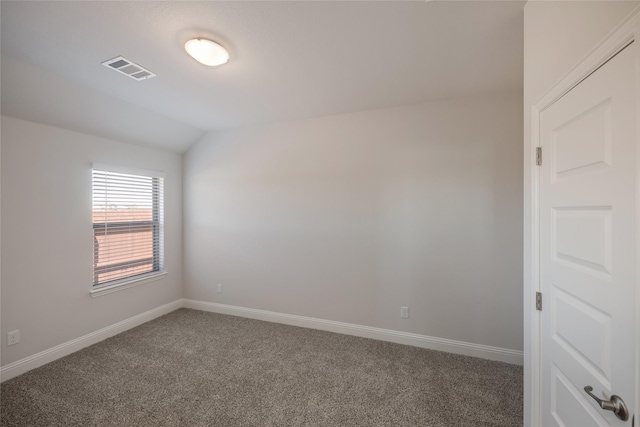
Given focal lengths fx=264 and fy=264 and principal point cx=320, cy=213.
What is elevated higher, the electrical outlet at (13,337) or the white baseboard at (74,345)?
the electrical outlet at (13,337)

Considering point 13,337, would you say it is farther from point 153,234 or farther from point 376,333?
point 376,333

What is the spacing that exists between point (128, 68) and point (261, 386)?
2860mm

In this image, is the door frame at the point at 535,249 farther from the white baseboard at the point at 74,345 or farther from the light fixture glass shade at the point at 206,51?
the white baseboard at the point at 74,345

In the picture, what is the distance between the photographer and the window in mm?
3070

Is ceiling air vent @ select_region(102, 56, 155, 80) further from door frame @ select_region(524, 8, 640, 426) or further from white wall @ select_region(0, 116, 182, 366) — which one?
door frame @ select_region(524, 8, 640, 426)

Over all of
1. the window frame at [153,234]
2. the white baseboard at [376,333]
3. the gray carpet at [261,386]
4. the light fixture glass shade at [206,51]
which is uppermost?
the light fixture glass shade at [206,51]

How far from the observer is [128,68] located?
7.11 feet

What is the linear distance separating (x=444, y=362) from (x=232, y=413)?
6.42 feet

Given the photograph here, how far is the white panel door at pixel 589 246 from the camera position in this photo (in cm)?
87

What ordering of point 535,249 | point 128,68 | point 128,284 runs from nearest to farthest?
point 535,249
point 128,68
point 128,284

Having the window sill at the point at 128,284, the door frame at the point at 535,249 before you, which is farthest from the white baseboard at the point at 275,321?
the door frame at the point at 535,249

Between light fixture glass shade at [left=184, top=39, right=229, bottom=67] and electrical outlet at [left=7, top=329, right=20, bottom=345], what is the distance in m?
2.88

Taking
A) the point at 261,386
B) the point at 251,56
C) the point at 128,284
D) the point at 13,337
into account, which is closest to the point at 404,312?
the point at 261,386

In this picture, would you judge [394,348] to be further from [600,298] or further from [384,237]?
[600,298]
